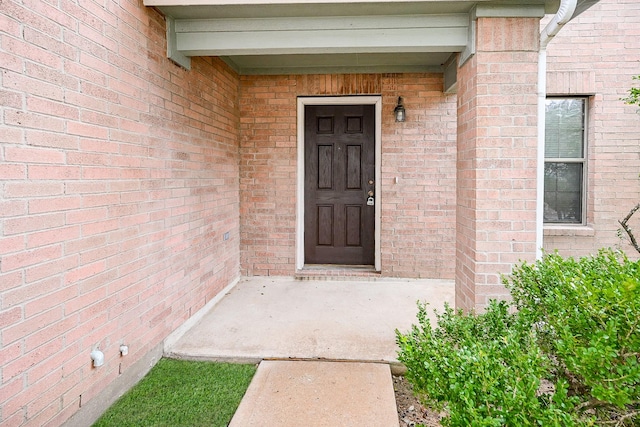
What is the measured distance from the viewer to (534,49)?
2.58m

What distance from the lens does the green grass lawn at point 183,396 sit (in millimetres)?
1983

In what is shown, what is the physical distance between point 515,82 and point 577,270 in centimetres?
153

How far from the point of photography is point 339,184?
15.3 ft

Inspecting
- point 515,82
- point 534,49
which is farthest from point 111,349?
point 534,49

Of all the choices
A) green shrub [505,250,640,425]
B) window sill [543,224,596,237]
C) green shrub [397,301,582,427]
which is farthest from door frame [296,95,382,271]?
green shrub [397,301,582,427]

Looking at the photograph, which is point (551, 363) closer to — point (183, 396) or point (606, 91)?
point (183, 396)

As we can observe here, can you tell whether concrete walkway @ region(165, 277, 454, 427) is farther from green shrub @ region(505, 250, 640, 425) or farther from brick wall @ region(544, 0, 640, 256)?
brick wall @ region(544, 0, 640, 256)

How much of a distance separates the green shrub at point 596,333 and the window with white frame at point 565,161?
2.85m

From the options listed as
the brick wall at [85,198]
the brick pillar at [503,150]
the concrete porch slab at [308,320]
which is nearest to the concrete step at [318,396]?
the concrete porch slab at [308,320]

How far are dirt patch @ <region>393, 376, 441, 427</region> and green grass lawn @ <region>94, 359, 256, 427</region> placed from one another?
955mm

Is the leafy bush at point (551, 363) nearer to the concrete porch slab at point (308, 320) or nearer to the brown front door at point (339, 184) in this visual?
the concrete porch slab at point (308, 320)

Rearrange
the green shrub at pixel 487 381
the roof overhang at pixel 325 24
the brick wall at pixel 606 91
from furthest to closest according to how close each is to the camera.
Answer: the brick wall at pixel 606 91, the roof overhang at pixel 325 24, the green shrub at pixel 487 381

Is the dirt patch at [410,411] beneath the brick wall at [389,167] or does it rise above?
beneath

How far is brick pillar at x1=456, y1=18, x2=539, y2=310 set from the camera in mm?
2588
